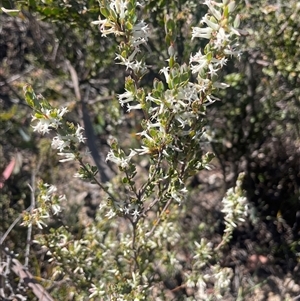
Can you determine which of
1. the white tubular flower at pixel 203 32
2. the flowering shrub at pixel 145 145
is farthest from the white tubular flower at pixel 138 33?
the white tubular flower at pixel 203 32

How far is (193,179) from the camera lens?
3.01 meters

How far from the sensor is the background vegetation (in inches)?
73.9

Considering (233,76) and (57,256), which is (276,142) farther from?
(57,256)

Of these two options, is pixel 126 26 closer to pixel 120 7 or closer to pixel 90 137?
→ pixel 120 7

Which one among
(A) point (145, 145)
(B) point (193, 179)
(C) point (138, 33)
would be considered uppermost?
(C) point (138, 33)

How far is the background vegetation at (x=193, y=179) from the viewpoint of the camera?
1.88 meters

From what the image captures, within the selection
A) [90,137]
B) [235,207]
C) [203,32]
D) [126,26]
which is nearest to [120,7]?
[126,26]

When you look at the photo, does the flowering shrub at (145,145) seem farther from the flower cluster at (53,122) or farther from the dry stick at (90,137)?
the dry stick at (90,137)

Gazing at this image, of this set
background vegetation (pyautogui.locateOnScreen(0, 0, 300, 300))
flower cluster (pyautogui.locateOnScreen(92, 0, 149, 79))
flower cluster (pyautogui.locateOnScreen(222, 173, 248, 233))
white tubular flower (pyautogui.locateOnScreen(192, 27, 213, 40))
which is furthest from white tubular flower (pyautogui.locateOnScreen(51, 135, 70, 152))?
flower cluster (pyautogui.locateOnScreen(222, 173, 248, 233))

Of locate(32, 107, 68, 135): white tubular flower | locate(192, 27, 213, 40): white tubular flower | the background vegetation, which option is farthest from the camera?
the background vegetation

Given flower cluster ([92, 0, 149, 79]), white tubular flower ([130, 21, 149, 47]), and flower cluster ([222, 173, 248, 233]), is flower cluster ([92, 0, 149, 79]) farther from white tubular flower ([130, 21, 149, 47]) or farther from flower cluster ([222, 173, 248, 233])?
flower cluster ([222, 173, 248, 233])

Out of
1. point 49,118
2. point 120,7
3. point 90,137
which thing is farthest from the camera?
point 90,137

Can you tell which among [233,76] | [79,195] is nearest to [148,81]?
[233,76]

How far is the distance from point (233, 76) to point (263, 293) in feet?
3.81
